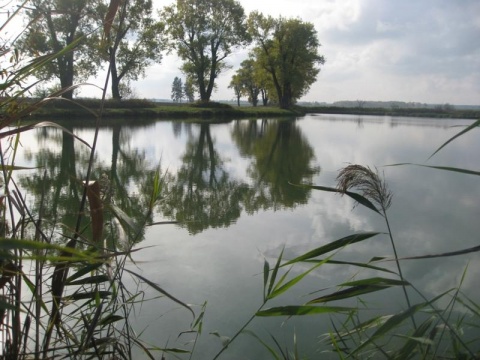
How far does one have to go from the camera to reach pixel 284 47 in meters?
34.1

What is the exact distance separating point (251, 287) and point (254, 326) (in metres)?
0.40

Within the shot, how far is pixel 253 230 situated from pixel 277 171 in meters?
3.28

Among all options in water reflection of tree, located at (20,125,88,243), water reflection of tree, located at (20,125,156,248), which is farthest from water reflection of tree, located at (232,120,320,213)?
water reflection of tree, located at (20,125,88,243)

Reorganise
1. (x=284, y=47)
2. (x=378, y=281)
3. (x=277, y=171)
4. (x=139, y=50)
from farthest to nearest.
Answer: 1. (x=284, y=47)
2. (x=139, y=50)
3. (x=277, y=171)
4. (x=378, y=281)

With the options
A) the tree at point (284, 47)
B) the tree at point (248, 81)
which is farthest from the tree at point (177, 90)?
the tree at point (284, 47)

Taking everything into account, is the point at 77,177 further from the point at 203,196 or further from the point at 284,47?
the point at 284,47

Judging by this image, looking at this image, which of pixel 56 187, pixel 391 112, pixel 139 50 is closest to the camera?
pixel 56 187

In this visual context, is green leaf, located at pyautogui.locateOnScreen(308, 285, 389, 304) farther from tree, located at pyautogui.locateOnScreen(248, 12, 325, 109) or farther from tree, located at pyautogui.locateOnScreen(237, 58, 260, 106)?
tree, located at pyautogui.locateOnScreen(237, 58, 260, 106)

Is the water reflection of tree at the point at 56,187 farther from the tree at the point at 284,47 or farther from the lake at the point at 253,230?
the tree at the point at 284,47

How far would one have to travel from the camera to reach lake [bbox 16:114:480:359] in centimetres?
191

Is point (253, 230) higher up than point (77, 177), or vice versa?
point (77, 177)

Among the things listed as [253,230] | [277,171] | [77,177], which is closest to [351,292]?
[253,230]

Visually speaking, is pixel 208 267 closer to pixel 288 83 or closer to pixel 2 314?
pixel 2 314

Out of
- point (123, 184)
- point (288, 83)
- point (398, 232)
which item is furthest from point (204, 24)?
point (398, 232)
